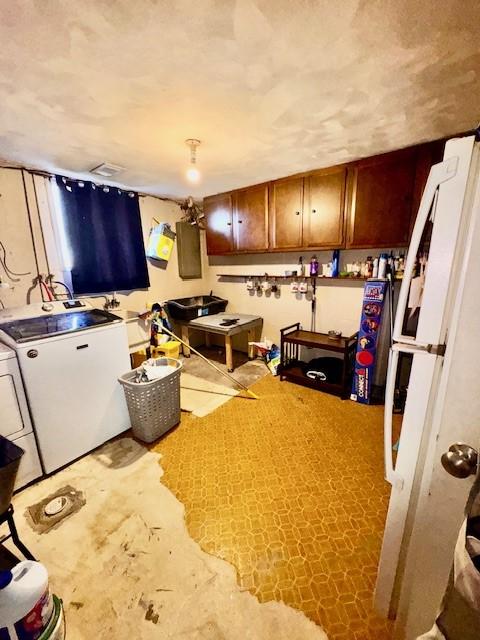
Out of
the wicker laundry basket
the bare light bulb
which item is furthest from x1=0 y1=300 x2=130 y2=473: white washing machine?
the bare light bulb

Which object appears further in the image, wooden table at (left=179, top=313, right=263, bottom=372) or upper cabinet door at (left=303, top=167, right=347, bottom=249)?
wooden table at (left=179, top=313, right=263, bottom=372)

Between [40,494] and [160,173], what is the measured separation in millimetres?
2857

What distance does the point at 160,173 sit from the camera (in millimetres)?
2648

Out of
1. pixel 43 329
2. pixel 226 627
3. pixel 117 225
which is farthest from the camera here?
pixel 117 225

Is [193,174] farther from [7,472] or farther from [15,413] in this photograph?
[7,472]

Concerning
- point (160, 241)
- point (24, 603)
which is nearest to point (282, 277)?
point (160, 241)

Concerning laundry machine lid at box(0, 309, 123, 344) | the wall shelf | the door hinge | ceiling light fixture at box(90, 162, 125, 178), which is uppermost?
ceiling light fixture at box(90, 162, 125, 178)

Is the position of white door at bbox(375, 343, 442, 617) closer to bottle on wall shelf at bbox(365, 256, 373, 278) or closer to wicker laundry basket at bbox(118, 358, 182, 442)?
wicker laundry basket at bbox(118, 358, 182, 442)

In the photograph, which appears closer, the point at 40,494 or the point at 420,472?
the point at 420,472

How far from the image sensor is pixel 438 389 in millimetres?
787

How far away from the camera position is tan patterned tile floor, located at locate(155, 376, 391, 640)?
3.84 ft

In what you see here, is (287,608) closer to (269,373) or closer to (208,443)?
(208,443)

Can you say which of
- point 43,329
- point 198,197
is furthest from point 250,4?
point 198,197

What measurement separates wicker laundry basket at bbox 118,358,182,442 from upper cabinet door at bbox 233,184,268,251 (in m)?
1.87
